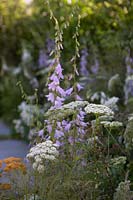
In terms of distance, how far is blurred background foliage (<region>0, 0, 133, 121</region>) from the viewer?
22.8 feet

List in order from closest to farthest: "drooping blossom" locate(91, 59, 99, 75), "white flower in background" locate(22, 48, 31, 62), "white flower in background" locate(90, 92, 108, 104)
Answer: "white flower in background" locate(90, 92, 108, 104) → "drooping blossom" locate(91, 59, 99, 75) → "white flower in background" locate(22, 48, 31, 62)

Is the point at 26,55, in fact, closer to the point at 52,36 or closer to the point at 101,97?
the point at 52,36

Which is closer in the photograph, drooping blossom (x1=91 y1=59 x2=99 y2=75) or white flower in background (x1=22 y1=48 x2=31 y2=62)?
drooping blossom (x1=91 y1=59 x2=99 y2=75)

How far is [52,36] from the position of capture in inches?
274

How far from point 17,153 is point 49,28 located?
123 inches

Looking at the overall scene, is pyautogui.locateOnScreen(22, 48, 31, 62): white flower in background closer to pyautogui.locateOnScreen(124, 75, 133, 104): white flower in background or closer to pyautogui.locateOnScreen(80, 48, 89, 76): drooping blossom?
pyautogui.locateOnScreen(80, 48, 89, 76): drooping blossom

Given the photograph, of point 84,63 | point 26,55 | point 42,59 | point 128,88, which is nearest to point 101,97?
point 128,88

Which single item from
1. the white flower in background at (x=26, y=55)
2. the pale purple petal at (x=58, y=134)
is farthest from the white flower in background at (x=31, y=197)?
the white flower in background at (x=26, y=55)

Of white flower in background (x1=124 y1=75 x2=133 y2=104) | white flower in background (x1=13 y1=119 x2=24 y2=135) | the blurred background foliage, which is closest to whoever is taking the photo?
white flower in background (x1=124 y1=75 x2=133 y2=104)

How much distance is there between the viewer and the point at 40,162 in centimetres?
341

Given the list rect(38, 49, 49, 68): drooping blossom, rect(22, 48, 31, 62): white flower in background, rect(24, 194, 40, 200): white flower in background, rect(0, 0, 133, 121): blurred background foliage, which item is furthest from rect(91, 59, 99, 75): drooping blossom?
rect(24, 194, 40, 200): white flower in background

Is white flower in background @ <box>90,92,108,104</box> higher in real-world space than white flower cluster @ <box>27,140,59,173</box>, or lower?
higher

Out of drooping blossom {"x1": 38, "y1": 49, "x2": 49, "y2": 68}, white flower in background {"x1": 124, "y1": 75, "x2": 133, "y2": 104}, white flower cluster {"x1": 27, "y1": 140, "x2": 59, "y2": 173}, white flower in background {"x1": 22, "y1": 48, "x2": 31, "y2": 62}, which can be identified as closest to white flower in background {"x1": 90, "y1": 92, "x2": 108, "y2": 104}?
white flower in background {"x1": 124, "y1": 75, "x2": 133, "y2": 104}

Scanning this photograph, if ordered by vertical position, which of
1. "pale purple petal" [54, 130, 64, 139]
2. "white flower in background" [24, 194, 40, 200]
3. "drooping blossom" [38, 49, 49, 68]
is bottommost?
"white flower in background" [24, 194, 40, 200]
